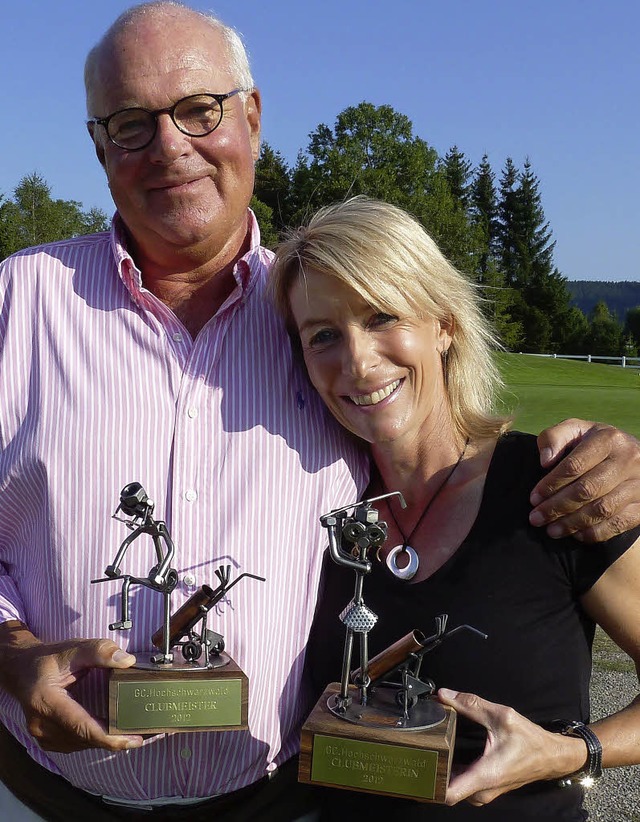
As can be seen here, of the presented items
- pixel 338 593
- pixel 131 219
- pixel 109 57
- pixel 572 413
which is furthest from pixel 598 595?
pixel 572 413

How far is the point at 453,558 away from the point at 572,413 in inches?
657

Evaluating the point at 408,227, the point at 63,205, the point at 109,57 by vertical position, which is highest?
the point at 63,205

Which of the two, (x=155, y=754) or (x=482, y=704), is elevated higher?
(x=482, y=704)

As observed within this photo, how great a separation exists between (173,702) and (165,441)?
0.88 meters

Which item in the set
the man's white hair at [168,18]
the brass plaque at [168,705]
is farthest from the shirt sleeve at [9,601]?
the man's white hair at [168,18]

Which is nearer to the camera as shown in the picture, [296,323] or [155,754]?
[155,754]

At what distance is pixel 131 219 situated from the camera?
10.7ft

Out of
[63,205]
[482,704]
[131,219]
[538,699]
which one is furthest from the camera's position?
[63,205]

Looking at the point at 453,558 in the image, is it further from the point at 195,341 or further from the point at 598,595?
the point at 195,341

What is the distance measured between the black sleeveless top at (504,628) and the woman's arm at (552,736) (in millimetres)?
69

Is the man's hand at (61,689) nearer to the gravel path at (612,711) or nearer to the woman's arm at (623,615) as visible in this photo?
the woman's arm at (623,615)

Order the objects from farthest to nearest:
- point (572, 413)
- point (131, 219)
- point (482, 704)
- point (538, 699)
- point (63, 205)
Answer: point (63, 205), point (572, 413), point (131, 219), point (538, 699), point (482, 704)

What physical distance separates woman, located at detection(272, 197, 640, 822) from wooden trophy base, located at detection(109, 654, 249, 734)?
533mm

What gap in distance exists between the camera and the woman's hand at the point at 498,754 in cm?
241
